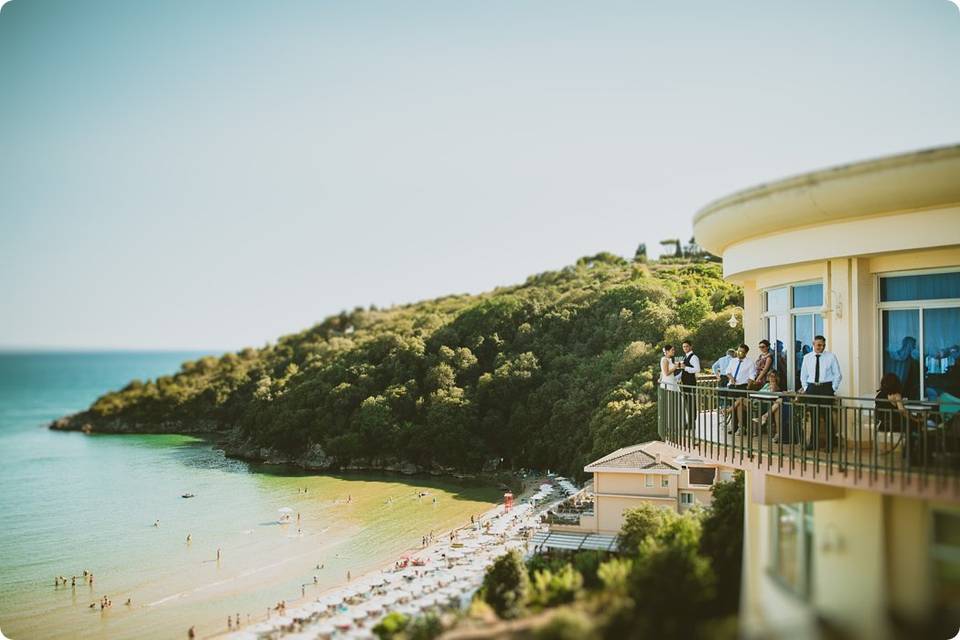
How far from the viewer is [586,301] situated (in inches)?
2324

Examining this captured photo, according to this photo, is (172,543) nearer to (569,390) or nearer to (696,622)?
(569,390)

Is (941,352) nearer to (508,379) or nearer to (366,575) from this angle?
(366,575)

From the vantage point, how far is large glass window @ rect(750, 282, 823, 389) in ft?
28.3

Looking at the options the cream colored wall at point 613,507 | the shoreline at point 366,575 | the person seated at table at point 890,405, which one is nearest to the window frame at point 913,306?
the person seated at table at point 890,405

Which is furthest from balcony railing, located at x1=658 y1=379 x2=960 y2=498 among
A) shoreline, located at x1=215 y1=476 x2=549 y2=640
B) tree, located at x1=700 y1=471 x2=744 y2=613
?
shoreline, located at x1=215 y1=476 x2=549 y2=640

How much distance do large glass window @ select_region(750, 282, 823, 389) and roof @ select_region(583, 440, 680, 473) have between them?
17.1 m

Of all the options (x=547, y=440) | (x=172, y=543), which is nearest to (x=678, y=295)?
(x=547, y=440)

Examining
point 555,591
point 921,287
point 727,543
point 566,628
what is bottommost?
point 555,591

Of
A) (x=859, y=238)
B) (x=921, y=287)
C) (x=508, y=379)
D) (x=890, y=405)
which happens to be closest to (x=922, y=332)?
(x=921, y=287)

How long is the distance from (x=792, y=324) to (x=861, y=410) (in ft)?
7.05

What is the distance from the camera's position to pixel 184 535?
35.5m

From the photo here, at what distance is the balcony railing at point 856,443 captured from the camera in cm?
636

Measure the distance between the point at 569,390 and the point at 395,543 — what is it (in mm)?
21161

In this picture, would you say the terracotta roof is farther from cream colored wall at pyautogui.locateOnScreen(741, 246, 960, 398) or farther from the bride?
cream colored wall at pyautogui.locateOnScreen(741, 246, 960, 398)
